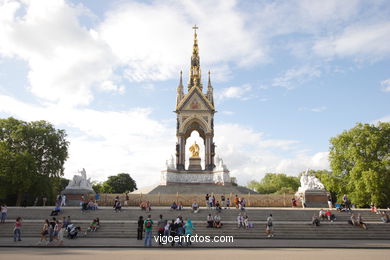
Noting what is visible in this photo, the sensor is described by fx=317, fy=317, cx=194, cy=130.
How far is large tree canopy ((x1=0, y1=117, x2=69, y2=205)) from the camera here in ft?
96.8

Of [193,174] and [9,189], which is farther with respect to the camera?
[193,174]

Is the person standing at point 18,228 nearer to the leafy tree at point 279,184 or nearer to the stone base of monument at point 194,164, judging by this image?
the stone base of monument at point 194,164

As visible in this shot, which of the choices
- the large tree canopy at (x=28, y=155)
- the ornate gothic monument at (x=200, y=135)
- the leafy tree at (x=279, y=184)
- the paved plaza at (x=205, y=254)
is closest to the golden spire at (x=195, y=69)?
the ornate gothic monument at (x=200, y=135)

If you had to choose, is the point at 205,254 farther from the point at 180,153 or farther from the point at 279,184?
the point at 279,184

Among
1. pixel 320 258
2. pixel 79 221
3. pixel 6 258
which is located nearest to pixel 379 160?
pixel 320 258

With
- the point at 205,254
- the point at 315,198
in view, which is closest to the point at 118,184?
the point at 315,198

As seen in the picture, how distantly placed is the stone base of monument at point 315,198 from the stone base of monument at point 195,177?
14.0 meters

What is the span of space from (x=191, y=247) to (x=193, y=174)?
27.8m

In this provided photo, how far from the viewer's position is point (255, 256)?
10570 mm

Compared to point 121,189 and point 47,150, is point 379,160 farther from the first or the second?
point 121,189

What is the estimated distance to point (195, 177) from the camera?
4053 centimetres

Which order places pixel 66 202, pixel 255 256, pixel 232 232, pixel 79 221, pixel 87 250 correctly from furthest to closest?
1. pixel 66 202
2. pixel 79 221
3. pixel 232 232
4. pixel 87 250
5. pixel 255 256

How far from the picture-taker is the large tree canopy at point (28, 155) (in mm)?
29500

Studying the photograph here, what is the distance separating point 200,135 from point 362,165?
22.6 m
